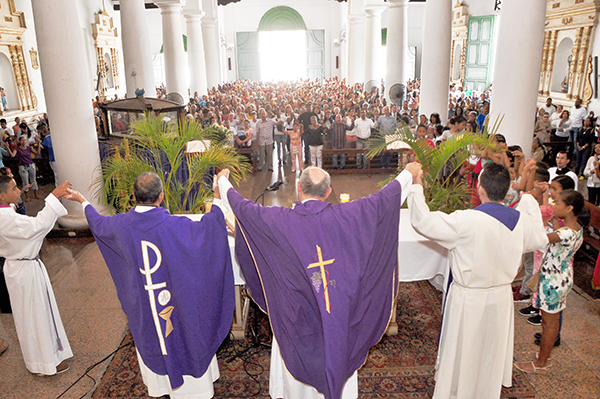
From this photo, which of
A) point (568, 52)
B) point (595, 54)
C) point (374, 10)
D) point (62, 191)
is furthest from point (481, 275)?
point (374, 10)

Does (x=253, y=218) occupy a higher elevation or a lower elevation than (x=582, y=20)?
lower

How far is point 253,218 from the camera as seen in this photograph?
3.29 metres

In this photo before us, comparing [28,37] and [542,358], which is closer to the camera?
[542,358]

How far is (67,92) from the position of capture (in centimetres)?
728

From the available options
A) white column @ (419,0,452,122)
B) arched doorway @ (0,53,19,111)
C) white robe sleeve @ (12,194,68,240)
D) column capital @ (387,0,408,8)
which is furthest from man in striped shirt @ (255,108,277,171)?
arched doorway @ (0,53,19,111)

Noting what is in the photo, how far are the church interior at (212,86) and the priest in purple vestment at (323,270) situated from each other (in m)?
0.93

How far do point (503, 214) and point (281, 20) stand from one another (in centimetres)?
3899

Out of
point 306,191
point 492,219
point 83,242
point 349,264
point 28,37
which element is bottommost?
point 83,242

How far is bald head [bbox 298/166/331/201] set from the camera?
3180 millimetres

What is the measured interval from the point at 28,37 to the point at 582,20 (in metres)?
17.8

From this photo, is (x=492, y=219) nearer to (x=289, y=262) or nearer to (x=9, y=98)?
(x=289, y=262)

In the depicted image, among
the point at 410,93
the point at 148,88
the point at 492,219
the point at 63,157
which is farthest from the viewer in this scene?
the point at 410,93

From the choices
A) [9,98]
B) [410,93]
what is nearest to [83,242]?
[9,98]

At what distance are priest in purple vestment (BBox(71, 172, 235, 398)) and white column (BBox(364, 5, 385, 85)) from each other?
17.8m
